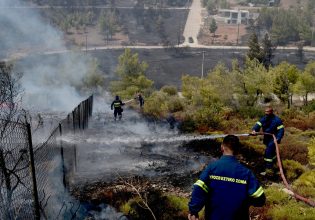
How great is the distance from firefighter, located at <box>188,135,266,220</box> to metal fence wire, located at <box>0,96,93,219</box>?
94.4 inches

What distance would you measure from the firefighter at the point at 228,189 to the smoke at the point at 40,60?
19129 mm

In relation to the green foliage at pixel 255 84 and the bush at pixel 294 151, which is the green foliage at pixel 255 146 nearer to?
the bush at pixel 294 151

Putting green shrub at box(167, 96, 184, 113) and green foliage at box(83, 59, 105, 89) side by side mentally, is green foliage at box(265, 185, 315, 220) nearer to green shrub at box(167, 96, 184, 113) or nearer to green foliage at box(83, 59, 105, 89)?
green shrub at box(167, 96, 184, 113)

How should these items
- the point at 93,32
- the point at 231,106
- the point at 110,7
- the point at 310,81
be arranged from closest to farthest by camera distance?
1. the point at 231,106
2. the point at 310,81
3. the point at 93,32
4. the point at 110,7

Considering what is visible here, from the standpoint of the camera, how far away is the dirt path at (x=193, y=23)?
86.4m

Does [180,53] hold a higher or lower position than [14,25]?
lower

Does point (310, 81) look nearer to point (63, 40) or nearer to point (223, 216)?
point (223, 216)

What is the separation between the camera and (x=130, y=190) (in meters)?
9.64

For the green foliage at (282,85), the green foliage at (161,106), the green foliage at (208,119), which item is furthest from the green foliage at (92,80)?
the green foliage at (208,119)

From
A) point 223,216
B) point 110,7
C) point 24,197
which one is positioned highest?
point 110,7

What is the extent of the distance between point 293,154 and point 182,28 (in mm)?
82603

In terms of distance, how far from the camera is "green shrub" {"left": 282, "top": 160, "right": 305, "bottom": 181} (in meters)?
10.3

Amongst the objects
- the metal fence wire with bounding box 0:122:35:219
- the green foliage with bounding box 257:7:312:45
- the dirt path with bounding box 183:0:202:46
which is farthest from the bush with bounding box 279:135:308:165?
the green foliage with bounding box 257:7:312:45

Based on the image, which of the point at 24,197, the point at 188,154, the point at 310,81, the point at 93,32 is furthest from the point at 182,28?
the point at 24,197
